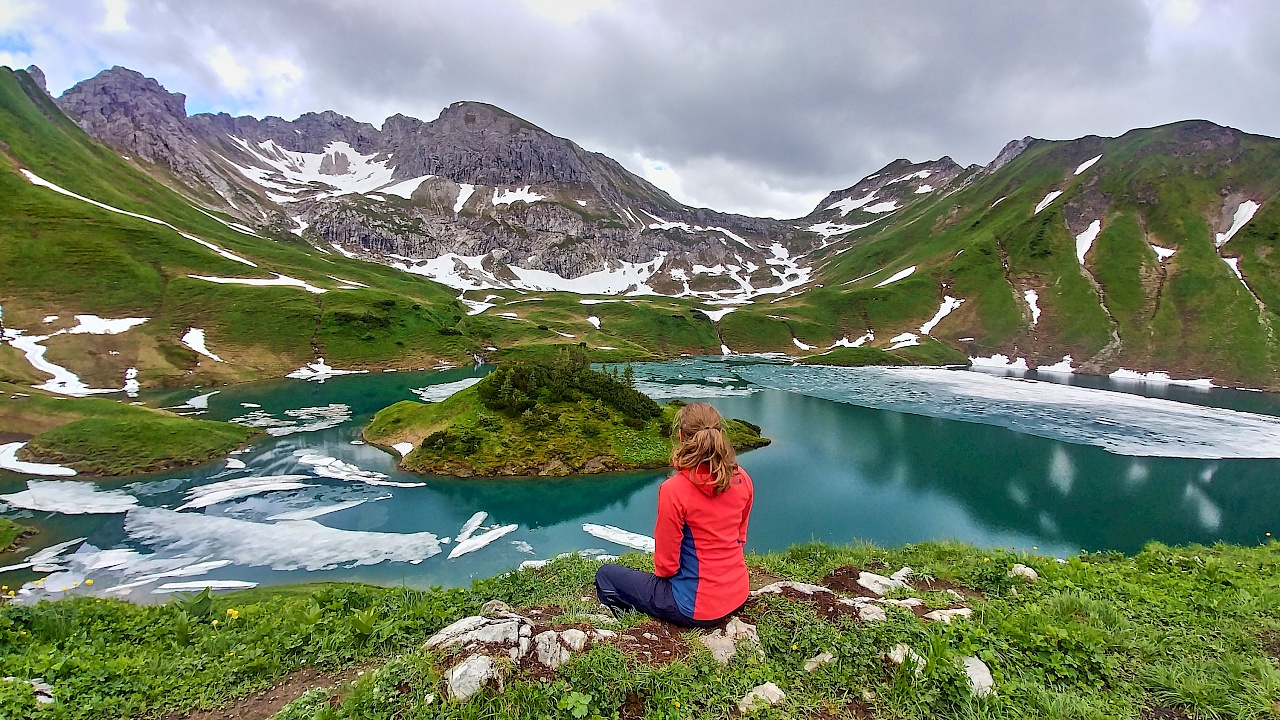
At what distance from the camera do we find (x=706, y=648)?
667 centimetres

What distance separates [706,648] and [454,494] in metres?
32.9

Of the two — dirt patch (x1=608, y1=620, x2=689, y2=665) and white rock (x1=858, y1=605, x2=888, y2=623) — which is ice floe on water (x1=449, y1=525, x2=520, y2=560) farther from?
white rock (x1=858, y1=605, x2=888, y2=623)

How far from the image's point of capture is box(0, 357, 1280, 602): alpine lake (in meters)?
26.9

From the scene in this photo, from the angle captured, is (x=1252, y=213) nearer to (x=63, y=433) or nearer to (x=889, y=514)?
(x=889, y=514)

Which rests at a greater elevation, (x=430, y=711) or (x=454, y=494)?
(x=430, y=711)

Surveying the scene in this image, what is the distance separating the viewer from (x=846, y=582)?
34.1 ft

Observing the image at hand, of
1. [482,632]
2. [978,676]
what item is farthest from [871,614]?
[482,632]

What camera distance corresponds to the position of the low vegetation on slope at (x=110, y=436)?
1475 inches

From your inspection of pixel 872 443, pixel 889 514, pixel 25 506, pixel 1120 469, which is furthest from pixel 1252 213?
pixel 25 506

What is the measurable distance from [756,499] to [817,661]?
1215 inches

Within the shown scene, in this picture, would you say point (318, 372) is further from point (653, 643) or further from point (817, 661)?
point (817, 661)

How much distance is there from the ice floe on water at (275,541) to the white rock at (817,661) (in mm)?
25034

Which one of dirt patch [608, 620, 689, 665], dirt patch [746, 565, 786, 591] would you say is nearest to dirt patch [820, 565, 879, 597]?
dirt patch [746, 565, 786, 591]

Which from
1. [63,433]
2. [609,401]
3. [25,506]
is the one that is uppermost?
[609,401]
